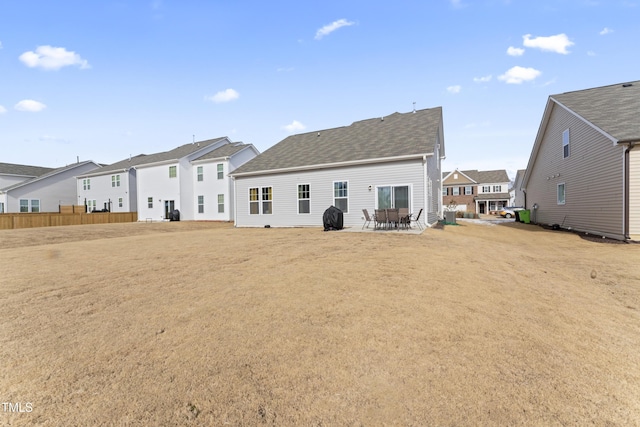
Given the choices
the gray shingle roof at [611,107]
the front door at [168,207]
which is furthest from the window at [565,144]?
the front door at [168,207]

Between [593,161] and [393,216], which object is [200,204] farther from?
[593,161]

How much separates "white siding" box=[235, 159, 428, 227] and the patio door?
21 centimetres

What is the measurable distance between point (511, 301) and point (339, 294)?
250cm

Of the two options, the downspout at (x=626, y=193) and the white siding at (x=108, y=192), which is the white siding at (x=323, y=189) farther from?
the white siding at (x=108, y=192)

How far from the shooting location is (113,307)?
4.03m

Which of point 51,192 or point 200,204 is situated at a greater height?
point 51,192

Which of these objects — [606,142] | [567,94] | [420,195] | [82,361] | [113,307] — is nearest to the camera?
[82,361]

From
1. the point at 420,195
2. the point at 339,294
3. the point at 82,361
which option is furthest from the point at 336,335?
the point at 420,195

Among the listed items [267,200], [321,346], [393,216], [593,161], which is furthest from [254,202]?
[593,161]

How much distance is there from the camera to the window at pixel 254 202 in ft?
60.2

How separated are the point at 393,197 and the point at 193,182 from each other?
20707mm

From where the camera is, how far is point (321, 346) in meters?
2.97

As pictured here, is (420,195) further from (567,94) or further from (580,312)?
(567,94)

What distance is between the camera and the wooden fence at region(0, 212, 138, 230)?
65.7 ft
